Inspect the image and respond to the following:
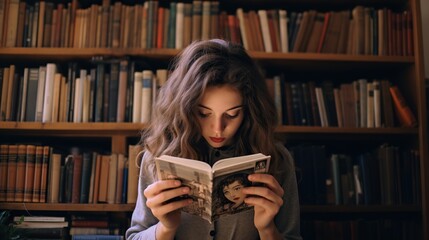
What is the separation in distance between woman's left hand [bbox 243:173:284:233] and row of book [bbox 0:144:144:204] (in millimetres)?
730

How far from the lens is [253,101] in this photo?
126 centimetres

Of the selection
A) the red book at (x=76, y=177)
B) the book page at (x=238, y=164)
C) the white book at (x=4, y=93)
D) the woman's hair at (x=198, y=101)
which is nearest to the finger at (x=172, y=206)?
the book page at (x=238, y=164)

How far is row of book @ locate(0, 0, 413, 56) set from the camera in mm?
1719

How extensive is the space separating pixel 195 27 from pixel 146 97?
0.36 metres

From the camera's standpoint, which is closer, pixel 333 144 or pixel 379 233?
pixel 379 233

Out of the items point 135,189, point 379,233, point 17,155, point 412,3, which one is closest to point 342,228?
point 379,233

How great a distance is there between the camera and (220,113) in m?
1.17

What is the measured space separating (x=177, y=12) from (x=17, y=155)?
34.3 inches

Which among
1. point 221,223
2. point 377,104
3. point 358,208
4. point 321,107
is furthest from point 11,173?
point 377,104

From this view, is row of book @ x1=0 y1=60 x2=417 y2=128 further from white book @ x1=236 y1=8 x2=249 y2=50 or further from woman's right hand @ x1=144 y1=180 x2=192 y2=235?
woman's right hand @ x1=144 y1=180 x2=192 y2=235

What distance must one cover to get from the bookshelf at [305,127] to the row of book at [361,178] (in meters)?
0.03

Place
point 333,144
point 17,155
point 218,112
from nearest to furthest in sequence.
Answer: point 218,112
point 17,155
point 333,144

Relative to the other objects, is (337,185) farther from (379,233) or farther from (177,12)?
(177,12)

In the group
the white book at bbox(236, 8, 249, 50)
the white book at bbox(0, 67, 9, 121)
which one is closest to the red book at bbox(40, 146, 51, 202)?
the white book at bbox(0, 67, 9, 121)
